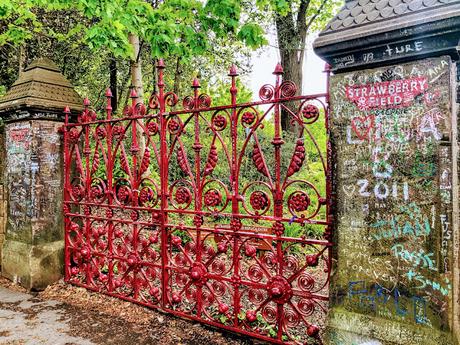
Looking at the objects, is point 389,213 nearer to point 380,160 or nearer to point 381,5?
point 380,160

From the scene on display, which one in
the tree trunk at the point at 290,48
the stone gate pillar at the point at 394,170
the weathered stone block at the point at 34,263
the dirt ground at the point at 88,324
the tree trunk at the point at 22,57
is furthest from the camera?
the tree trunk at the point at 290,48

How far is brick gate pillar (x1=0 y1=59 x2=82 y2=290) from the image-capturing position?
17.0ft

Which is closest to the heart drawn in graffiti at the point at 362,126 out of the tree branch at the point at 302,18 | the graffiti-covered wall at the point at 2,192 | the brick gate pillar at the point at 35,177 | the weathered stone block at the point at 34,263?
the brick gate pillar at the point at 35,177

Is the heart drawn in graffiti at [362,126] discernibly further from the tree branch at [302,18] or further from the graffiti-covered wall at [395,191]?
the tree branch at [302,18]

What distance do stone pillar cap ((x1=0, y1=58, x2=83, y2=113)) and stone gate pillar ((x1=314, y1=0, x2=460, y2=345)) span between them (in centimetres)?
380

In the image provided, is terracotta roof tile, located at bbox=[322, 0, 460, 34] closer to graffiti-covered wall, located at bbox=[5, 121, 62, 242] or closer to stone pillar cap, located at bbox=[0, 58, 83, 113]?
stone pillar cap, located at bbox=[0, 58, 83, 113]

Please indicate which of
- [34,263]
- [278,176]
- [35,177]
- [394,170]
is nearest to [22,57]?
[35,177]

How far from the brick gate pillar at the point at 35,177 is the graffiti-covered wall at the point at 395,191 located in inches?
154

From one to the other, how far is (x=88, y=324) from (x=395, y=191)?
330 centimetres

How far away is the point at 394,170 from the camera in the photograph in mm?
2619

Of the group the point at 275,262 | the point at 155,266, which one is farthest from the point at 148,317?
the point at 275,262

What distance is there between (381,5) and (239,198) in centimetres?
189

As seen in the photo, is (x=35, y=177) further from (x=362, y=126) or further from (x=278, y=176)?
(x=362, y=126)

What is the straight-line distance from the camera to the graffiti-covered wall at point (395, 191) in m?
2.45
